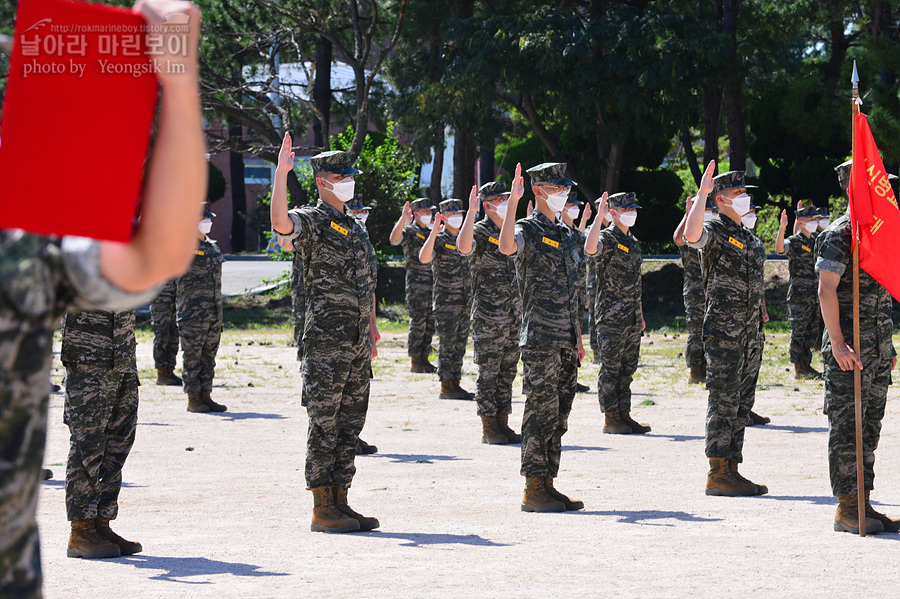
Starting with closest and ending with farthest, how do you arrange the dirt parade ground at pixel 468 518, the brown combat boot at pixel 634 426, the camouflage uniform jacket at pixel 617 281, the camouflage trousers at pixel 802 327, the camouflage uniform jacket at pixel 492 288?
the dirt parade ground at pixel 468 518, the brown combat boot at pixel 634 426, the camouflage uniform jacket at pixel 492 288, the camouflage uniform jacket at pixel 617 281, the camouflage trousers at pixel 802 327

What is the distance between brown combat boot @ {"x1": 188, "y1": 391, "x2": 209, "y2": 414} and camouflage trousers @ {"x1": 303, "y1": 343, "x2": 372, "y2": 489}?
19.1 ft

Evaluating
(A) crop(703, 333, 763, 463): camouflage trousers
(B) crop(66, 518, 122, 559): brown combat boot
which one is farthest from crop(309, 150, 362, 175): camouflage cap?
(A) crop(703, 333, 763, 463): camouflage trousers

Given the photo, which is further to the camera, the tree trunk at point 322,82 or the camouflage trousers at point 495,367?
the tree trunk at point 322,82

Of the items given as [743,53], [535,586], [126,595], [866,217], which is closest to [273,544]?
[126,595]

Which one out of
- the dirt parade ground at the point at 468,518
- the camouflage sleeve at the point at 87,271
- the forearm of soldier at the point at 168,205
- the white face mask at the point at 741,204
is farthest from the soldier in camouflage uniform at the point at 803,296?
the camouflage sleeve at the point at 87,271

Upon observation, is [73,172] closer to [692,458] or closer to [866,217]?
[866,217]

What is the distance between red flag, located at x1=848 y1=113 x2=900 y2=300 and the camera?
639 centimetres

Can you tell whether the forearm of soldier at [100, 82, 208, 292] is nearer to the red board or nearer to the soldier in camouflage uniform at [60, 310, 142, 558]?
the red board

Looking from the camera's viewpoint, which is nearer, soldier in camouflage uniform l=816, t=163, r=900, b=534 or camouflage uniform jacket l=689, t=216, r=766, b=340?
soldier in camouflage uniform l=816, t=163, r=900, b=534

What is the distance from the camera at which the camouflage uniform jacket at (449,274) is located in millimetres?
14109

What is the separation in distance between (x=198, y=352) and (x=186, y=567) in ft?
21.9

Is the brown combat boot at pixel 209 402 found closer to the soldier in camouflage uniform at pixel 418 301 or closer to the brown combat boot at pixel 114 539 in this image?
the soldier in camouflage uniform at pixel 418 301

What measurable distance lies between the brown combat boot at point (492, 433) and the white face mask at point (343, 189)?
4.02 meters

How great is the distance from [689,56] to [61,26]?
20.1 meters
